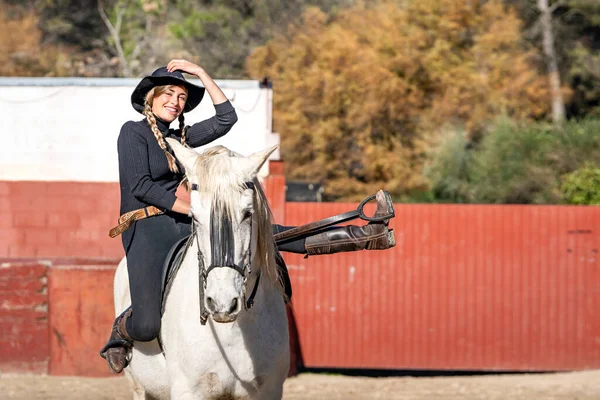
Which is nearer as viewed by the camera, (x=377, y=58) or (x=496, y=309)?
(x=496, y=309)

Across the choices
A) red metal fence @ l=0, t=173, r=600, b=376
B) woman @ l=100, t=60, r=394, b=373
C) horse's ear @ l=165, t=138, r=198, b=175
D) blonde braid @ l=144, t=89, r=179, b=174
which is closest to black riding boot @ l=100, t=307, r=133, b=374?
woman @ l=100, t=60, r=394, b=373

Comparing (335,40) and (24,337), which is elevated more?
(335,40)

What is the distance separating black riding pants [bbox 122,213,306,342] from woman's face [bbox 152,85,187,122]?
0.56 meters

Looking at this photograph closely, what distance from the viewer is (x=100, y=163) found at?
43.2ft

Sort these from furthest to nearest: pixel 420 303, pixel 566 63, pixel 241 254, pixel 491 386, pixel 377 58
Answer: pixel 566 63, pixel 377 58, pixel 420 303, pixel 491 386, pixel 241 254

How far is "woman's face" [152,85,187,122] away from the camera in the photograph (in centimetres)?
551

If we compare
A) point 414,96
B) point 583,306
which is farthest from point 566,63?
point 583,306

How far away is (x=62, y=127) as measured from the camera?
43.4 feet

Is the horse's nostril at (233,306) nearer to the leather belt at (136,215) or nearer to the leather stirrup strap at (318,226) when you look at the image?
the leather stirrup strap at (318,226)

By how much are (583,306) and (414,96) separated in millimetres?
16480

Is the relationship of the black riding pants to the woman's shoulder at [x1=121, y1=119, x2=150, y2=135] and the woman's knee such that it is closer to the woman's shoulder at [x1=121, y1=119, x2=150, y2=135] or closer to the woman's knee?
the woman's knee

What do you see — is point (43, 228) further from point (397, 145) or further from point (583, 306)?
point (397, 145)

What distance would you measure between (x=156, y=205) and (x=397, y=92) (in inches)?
921

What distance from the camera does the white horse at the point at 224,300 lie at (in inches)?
171
